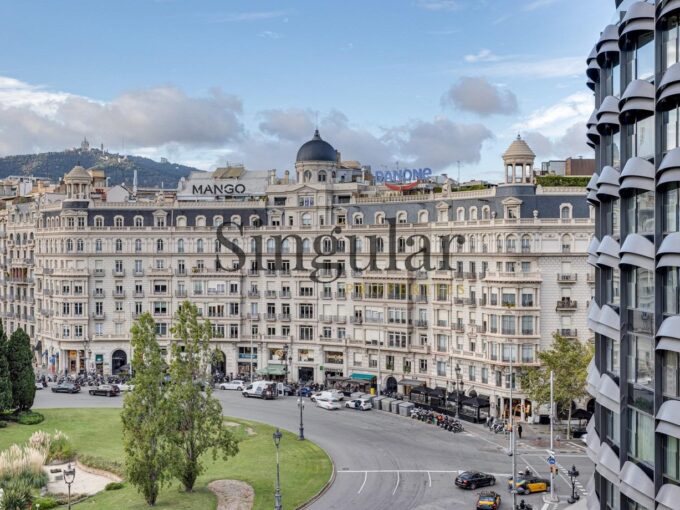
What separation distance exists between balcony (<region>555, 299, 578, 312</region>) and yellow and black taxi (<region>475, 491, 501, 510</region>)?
35.3 m

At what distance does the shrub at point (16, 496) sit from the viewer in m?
57.1

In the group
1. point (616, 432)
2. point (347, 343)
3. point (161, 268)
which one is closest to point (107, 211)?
point (161, 268)

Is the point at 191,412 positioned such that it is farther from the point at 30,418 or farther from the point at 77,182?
the point at 77,182

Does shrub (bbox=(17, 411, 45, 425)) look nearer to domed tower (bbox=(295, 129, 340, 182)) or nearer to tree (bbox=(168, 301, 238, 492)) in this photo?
tree (bbox=(168, 301, 238, 492))

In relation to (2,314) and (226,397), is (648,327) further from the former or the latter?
(2,314)

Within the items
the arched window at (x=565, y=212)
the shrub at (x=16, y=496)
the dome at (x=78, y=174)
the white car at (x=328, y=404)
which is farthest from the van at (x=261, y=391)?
the shrub at (x=16, y=496)

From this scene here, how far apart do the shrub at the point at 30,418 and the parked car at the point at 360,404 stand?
3316cm

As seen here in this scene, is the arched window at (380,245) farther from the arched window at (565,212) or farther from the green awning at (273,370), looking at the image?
the arched window at (565,212)

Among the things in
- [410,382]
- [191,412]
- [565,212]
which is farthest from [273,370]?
[191,412]

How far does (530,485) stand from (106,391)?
59669 millimetres

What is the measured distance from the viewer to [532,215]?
92.6 meters

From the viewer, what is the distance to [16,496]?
5744 centimetres

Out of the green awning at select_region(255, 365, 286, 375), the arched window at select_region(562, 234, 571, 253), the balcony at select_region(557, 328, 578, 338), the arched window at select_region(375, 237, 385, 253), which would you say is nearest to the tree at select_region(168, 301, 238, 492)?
the balcony at select_region(557, 328, 578, 338)

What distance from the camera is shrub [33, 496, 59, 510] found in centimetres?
6097
